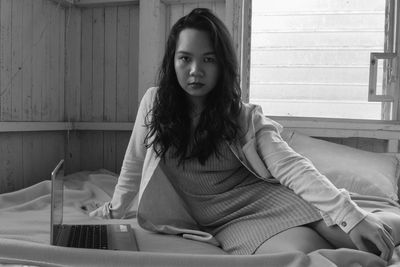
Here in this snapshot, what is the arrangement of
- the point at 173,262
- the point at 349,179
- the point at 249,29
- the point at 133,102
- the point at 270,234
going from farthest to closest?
the point at 133,102 → the point at 249,29 → the point at 349,179 → the point at 270,234 → the point at 173,262

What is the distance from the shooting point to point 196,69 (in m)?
1.26

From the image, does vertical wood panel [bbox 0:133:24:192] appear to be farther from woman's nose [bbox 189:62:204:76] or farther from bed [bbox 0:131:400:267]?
woman's nose [bbox 189:62:204:76]

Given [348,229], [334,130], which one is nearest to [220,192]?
[348,229]

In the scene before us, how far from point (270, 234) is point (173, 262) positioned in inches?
13.8

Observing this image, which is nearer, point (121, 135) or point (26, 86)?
point (26, 86)

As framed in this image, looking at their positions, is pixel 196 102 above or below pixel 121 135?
above

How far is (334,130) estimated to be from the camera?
2.25 metres

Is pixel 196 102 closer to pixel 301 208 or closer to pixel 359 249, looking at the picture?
pixel 301 208

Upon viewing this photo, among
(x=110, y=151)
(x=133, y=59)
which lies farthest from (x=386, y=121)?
(x=110, y=151)

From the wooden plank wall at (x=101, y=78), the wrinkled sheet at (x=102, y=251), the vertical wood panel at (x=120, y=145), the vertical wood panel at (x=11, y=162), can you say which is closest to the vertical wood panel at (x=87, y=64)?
the wooden plank wall at (x=101, y=78)

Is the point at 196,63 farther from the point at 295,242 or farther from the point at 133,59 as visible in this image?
the point at 133,59

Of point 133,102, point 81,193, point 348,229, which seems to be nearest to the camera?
point 348,229

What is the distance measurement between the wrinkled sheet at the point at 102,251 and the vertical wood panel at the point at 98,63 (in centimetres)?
102

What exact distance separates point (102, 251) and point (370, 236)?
1.92 ft
